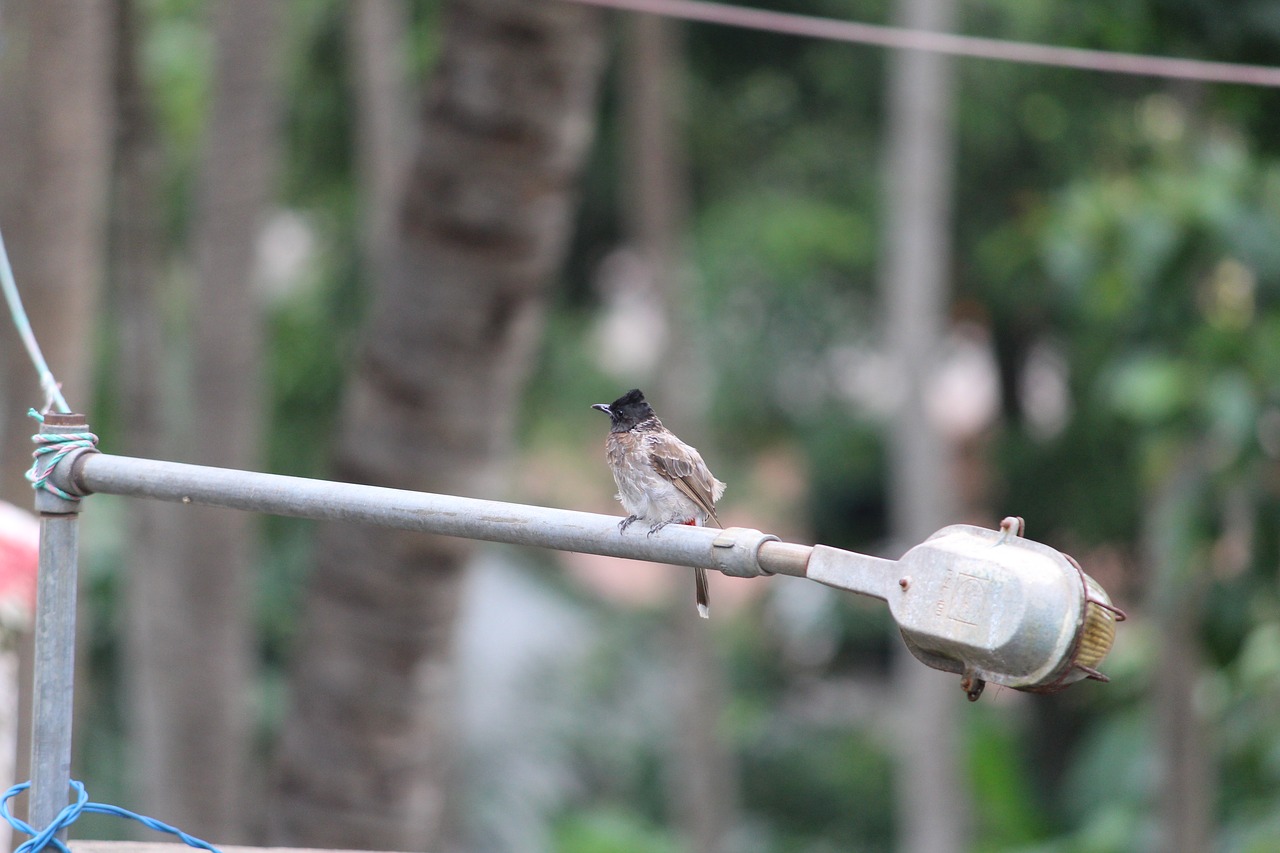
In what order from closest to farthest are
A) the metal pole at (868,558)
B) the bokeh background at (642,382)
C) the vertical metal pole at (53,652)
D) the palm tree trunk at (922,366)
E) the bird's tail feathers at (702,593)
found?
1. the metal pole at (868,558)
2. the vertical metal pole at (53,652)
3. the bird's tail feathers at (702,593)
4. the bokeh background at (642,382)
5. the palm tree trunk at (922,366)

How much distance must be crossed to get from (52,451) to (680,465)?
5.19ft

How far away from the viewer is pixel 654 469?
3.18 metres

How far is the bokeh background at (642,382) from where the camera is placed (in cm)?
454

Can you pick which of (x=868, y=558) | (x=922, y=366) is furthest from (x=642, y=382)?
(x=868, y=558)

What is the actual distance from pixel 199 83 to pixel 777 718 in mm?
6786

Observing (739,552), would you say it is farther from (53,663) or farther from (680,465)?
(680,465)

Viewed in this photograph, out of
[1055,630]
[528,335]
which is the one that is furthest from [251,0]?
[1055,630]

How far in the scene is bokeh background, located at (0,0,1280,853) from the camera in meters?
4.54

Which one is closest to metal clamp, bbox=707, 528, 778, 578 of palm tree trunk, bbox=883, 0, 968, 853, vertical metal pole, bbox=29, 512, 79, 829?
vertical metal pole, bbox=29, 512, 79, 829

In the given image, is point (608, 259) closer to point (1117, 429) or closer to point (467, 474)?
point (1117, 429)

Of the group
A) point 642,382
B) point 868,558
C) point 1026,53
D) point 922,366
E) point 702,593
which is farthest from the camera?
point 642,382

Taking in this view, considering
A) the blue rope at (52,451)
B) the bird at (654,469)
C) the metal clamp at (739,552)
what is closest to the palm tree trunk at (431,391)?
the bird at (654,469)

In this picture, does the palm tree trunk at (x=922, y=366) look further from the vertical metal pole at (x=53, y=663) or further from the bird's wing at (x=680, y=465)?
the vertical metal pole at (x=53, y=663)

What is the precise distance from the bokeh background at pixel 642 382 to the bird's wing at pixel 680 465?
1.48 metres
